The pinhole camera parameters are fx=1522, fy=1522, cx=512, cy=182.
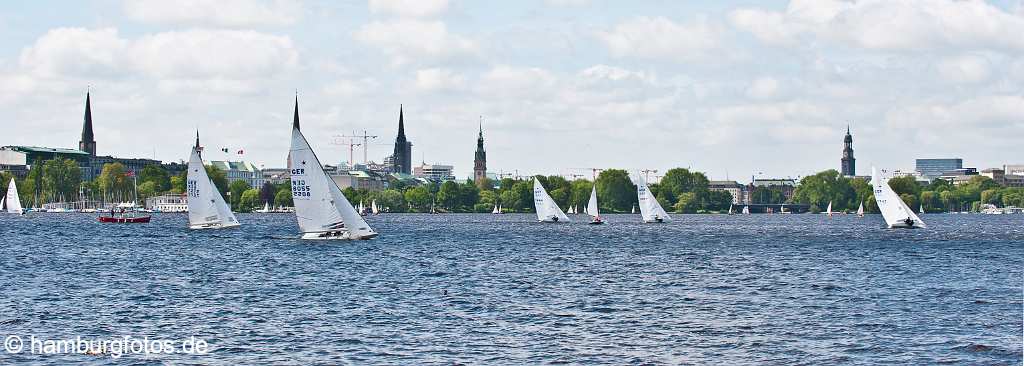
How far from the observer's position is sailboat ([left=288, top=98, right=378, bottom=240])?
90.4 m

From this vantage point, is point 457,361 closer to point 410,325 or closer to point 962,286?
point 410,325

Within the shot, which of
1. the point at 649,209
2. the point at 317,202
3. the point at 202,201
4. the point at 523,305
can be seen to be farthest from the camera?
the point at 649,209

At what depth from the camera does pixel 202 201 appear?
422 ft

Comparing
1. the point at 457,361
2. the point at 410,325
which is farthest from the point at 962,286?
the point at 457,361

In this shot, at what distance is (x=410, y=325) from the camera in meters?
47.5

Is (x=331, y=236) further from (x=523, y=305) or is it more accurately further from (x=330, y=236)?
(x=523, y=305)

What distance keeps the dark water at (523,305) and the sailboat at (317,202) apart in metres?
1.51

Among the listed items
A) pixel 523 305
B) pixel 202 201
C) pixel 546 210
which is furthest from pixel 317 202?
pixel 546 210

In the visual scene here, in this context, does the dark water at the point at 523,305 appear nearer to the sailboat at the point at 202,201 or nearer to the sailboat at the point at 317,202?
the sailboat at the point at 317,202

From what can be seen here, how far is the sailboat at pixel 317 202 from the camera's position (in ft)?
297

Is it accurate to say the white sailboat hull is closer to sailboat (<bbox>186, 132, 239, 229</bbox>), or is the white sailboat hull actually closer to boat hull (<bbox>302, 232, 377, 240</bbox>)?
boat hull (<bbox>302, 232, 377, 240</bbox>)

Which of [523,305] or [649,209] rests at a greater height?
[649,209]

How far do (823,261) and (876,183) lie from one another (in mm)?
57310

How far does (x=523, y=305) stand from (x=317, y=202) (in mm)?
40261
